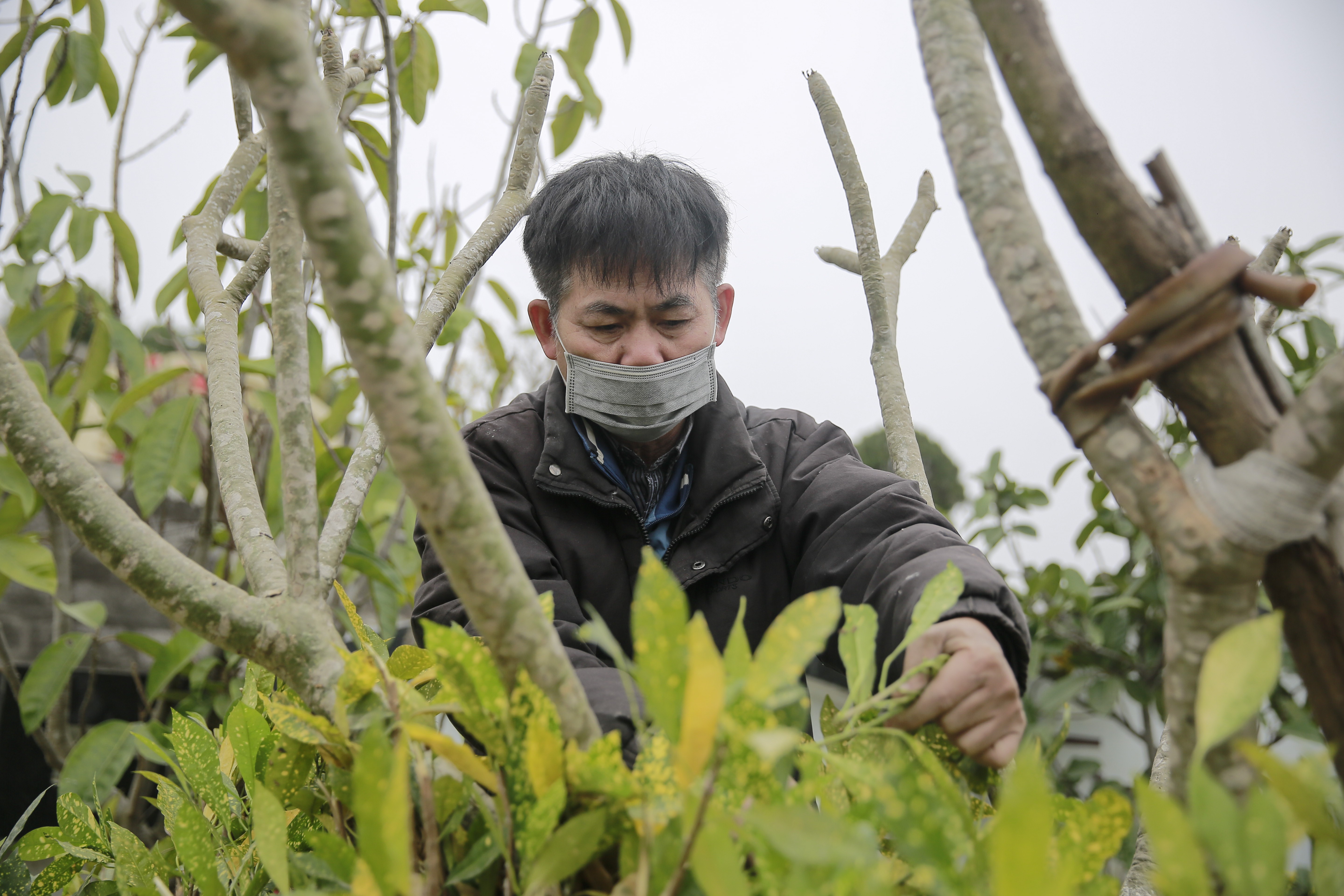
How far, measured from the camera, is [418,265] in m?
→ 1.83

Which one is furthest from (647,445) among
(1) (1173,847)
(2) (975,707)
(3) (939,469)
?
(3) (939,469)

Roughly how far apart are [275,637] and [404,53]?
1.32 m

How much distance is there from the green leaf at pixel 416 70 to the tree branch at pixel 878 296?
0.75 meters

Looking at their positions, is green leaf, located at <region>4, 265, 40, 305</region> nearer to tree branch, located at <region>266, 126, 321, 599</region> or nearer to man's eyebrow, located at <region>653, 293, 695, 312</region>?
man's eyebrow, located at <region>653, 293, 695, 312</region>

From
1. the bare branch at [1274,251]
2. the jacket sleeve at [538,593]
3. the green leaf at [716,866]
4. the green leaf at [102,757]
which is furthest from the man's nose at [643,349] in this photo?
the green leaf at [102,757]

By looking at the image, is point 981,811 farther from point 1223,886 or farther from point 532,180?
point 532,180

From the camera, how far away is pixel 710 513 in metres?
1.24

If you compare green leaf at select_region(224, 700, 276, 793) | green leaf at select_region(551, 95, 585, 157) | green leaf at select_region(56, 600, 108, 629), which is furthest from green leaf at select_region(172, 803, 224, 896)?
green leaf at select_region(551, 95, 585, 157)

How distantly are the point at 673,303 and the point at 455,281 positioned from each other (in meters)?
0.45

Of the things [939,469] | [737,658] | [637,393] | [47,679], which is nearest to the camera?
[737,658]

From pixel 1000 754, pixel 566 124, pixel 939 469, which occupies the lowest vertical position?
pixel 939 469

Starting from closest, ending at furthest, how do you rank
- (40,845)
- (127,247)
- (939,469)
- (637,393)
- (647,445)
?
1. (40,845)
2. (637,393)
3. (647,445)
4. (127,247)
5. (939,469)

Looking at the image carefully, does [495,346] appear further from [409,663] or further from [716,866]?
[716,866]

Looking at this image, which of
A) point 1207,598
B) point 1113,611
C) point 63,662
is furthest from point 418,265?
point 1113,611
